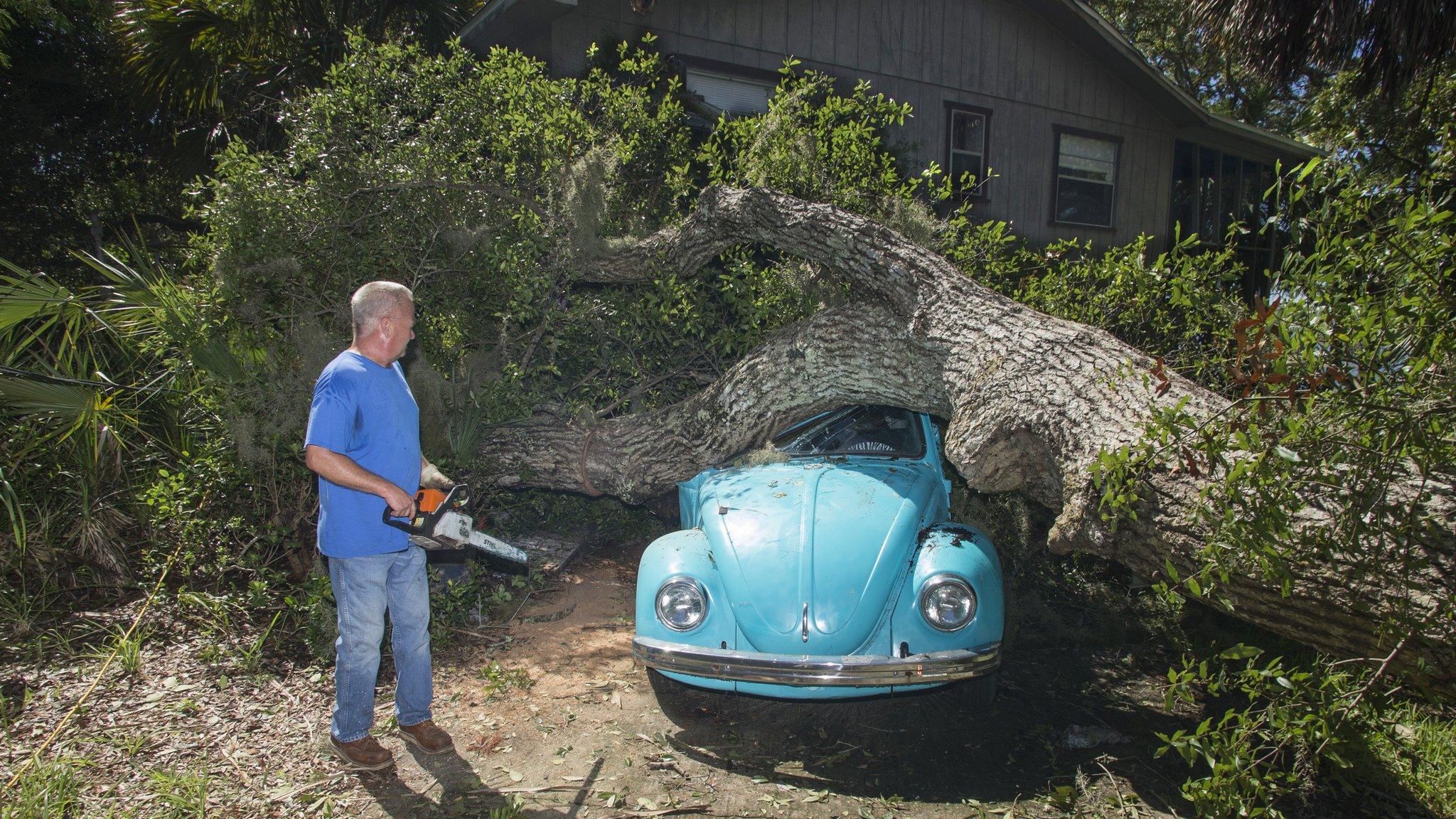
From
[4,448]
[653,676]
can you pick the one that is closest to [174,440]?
[4,448]

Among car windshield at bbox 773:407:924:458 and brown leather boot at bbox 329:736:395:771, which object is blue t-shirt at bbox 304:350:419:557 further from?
car windshield at bbox 773:407:924:458

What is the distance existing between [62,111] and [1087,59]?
48.2 ft

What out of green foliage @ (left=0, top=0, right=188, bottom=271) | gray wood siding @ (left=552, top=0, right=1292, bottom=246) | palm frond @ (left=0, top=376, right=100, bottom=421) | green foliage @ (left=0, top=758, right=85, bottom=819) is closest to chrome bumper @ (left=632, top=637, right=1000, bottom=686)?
green foliage @ (left=0, top=758, right=85, bottom=819)

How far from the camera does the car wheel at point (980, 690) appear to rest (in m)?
3.64

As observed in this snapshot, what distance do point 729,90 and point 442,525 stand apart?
7.88 meters

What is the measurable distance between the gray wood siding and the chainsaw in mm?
6728

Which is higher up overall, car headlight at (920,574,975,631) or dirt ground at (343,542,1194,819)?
car headlight at (920,574,975,631)

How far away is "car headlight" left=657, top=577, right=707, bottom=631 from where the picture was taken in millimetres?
3465

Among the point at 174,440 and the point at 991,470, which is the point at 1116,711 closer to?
the point at 991,470

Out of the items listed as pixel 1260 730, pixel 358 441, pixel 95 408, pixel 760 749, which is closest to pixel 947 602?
pixel 760 749

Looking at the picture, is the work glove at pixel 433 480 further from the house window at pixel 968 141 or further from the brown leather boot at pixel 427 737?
the house window at pixel 968 141

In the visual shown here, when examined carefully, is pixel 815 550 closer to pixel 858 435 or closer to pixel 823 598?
pixel 823 598

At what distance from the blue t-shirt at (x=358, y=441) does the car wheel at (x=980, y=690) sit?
2.57 metres

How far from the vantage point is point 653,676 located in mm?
3756
